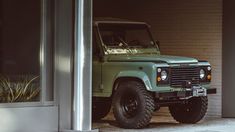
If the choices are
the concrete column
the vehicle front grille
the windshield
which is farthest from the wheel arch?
the concrete column

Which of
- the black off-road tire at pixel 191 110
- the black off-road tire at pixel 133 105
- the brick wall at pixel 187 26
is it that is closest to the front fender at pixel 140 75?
the black off-road tire at pixel 133 105

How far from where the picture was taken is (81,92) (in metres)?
11.8

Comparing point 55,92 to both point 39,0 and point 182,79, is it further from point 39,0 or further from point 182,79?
point 182,79

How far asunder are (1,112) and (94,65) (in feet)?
10.5

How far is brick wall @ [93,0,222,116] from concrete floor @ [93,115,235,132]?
108cm

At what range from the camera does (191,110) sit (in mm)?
14250

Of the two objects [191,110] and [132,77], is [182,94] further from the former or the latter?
[191,110]

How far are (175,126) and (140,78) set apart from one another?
5.09 feet

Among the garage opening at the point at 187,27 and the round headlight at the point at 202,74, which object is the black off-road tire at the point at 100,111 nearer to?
the garage opening at the point at 187,27

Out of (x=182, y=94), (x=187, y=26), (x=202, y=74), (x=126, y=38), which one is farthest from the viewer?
(x=187, y=26)

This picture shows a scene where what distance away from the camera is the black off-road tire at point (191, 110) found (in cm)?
1400

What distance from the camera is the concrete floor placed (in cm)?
1307

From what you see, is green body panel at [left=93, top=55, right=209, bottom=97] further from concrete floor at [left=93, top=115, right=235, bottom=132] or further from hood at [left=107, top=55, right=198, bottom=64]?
concrete floor at [left=93, top=115, right=235, bottom=132]

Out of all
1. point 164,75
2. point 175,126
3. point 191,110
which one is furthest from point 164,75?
point 191,110
